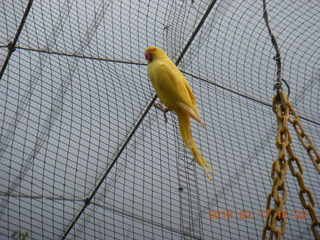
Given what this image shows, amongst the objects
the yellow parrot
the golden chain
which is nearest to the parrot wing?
the yellow parrot

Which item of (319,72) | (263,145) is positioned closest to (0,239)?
(263,145)

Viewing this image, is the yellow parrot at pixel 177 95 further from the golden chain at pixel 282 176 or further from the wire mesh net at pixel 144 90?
the wire mesh net at pixel 144 90

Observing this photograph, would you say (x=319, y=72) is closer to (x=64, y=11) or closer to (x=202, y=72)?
(x=202, y=72)

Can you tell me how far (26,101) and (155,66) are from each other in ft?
4.38

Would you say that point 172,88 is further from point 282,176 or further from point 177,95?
point 282,176

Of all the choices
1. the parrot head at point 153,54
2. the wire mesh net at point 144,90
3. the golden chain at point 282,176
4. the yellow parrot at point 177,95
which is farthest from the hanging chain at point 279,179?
the wire mesh net at point 144,90

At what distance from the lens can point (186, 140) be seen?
36.7 inches

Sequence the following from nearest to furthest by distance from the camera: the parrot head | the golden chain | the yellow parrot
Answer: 1. the golden chain
2. the yellow parrot
3. the parrot head

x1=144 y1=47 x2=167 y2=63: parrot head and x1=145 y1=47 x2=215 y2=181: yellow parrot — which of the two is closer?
x1=145 y1=47 x2=215 y2=181: yellow parrot

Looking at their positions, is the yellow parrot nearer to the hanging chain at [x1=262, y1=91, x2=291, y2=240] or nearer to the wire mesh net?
the hanging chain at [x1=262, y1=91, x2=291, y2=240]

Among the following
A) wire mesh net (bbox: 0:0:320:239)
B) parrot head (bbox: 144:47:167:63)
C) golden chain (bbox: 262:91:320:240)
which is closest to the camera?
golden chain (bbox: 262:91:320:240)

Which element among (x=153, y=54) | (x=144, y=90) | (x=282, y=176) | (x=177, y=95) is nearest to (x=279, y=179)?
(x=282, y=176)

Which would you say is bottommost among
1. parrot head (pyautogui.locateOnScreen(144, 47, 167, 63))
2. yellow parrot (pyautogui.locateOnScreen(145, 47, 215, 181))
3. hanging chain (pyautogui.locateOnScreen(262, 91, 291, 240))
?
hanging chain (pyautogui.locateOnScreen(262, 91, 291, 240))

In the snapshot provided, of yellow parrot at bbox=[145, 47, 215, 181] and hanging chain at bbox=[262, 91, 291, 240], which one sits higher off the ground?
yellow parrot at bbox=[145, 47, 215, 181]
